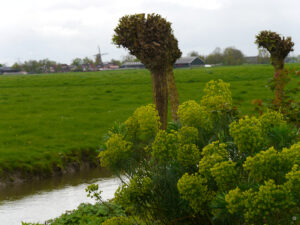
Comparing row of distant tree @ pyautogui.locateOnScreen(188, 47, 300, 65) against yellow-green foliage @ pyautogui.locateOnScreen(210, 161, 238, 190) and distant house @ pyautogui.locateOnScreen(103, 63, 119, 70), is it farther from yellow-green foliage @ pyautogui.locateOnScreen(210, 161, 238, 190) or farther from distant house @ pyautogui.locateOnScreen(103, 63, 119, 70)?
yellow-green foliage @ pyautogui.locateOnScreen(210, 161, 238, 190)

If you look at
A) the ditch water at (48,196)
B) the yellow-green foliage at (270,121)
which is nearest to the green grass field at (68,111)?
the ditch water at (48,196)

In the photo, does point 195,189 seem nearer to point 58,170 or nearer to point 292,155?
point 292,155

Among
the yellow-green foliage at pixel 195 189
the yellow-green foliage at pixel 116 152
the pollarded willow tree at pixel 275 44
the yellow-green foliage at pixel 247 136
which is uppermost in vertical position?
the pollarded willow tree at pixel 275 44

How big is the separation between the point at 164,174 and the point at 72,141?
719 inches

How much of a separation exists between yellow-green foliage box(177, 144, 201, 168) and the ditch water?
852 centimetres

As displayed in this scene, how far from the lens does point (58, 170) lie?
19.3m

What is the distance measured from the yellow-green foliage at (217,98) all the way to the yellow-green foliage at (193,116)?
0.22 meters

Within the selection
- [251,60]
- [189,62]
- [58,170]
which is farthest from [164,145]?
[251,60]

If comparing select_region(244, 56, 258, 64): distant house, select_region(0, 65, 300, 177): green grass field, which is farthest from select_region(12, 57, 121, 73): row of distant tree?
select_region(0, 65, 300, 177): green grass field

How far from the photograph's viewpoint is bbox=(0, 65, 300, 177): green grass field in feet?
67.9

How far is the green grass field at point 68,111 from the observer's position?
20.7 meters

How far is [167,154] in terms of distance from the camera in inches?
211

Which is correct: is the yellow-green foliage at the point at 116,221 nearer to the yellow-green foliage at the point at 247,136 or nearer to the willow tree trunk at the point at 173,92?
the yellow-green foliage at the point at 247,136

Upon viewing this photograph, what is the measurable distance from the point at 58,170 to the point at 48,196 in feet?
12.0
